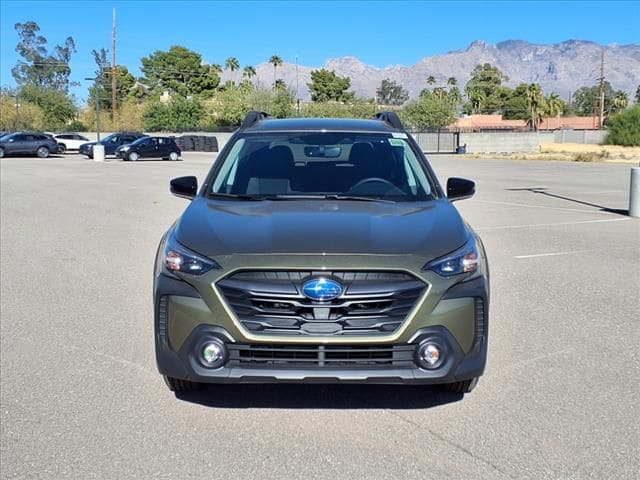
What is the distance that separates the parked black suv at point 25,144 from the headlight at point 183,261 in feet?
145

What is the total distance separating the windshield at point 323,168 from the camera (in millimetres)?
5250

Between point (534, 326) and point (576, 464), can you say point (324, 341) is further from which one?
point (534, 326)

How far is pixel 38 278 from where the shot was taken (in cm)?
848

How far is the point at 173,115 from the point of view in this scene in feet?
238

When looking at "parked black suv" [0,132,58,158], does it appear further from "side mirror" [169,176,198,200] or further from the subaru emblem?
the subaru emblem

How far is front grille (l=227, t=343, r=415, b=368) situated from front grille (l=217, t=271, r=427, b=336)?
94 millimetres

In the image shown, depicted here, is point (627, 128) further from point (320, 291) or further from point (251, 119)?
point (320, 291)

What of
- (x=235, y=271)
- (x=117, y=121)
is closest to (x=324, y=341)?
(x=235, y=271)

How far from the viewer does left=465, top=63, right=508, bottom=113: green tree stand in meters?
130

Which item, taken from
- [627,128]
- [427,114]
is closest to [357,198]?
[627,128]

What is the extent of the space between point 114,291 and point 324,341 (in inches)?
178

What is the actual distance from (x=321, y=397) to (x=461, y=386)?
2.89 ft

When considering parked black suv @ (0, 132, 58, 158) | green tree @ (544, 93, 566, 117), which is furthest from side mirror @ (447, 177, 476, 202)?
green tree @ (544, 93, 566, 117)

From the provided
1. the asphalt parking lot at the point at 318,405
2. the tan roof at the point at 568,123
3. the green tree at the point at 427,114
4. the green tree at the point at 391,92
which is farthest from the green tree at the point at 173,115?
Answer: the green tree at the point at 391,92
